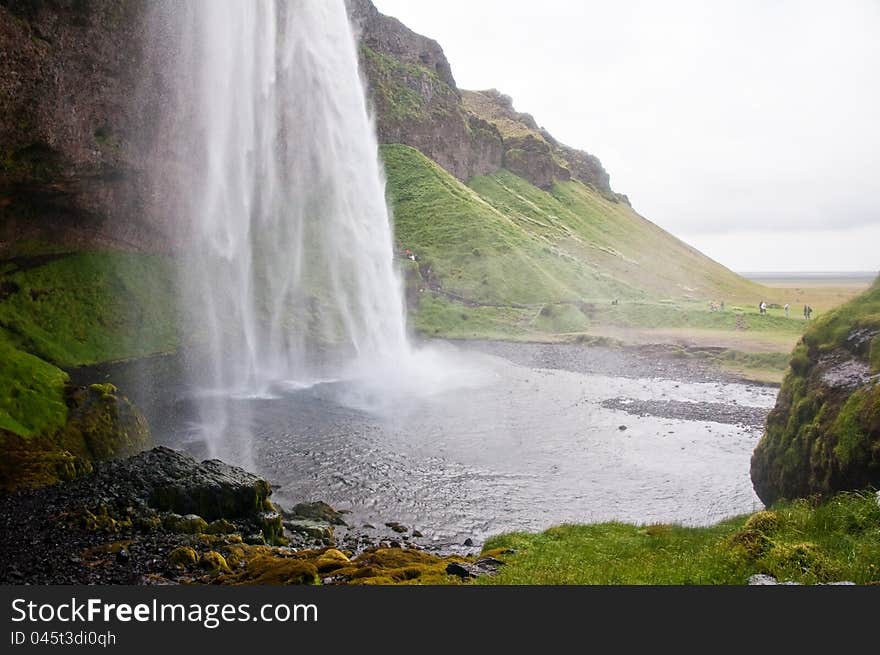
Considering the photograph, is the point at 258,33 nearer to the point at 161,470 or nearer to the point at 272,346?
the point at 272,346

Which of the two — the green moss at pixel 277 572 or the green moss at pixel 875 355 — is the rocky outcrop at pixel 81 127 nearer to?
the green moss at pixel 277 572

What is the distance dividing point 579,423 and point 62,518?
25306mm

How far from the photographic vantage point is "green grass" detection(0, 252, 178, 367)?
38281 mm

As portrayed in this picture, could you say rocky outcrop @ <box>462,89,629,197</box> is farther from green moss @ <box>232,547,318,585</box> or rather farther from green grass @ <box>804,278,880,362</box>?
green moss @ <box>232,547,318,585</box>

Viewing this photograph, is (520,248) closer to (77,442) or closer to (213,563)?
(77,442)

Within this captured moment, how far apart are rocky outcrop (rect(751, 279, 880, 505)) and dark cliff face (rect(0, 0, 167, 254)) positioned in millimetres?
43228

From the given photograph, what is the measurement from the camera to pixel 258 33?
5147cm

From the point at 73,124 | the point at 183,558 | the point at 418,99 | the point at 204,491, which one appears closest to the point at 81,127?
the point at 73,124

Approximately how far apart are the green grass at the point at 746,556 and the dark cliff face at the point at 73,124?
1594 inches

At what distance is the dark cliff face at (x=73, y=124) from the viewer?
3566 centimetres

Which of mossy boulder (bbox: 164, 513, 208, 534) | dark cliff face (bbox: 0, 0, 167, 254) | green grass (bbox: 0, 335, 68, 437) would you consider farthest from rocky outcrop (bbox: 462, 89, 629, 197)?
mossy boulder (bbox: 164, 513, 208, 534)

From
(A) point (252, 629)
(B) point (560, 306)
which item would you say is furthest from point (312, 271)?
(A) point (252, 629)

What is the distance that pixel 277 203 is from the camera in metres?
59.7

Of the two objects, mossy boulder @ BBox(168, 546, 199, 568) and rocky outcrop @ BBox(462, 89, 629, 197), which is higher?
rocky outcrop @ BBox(462, 89, 629, 197)
